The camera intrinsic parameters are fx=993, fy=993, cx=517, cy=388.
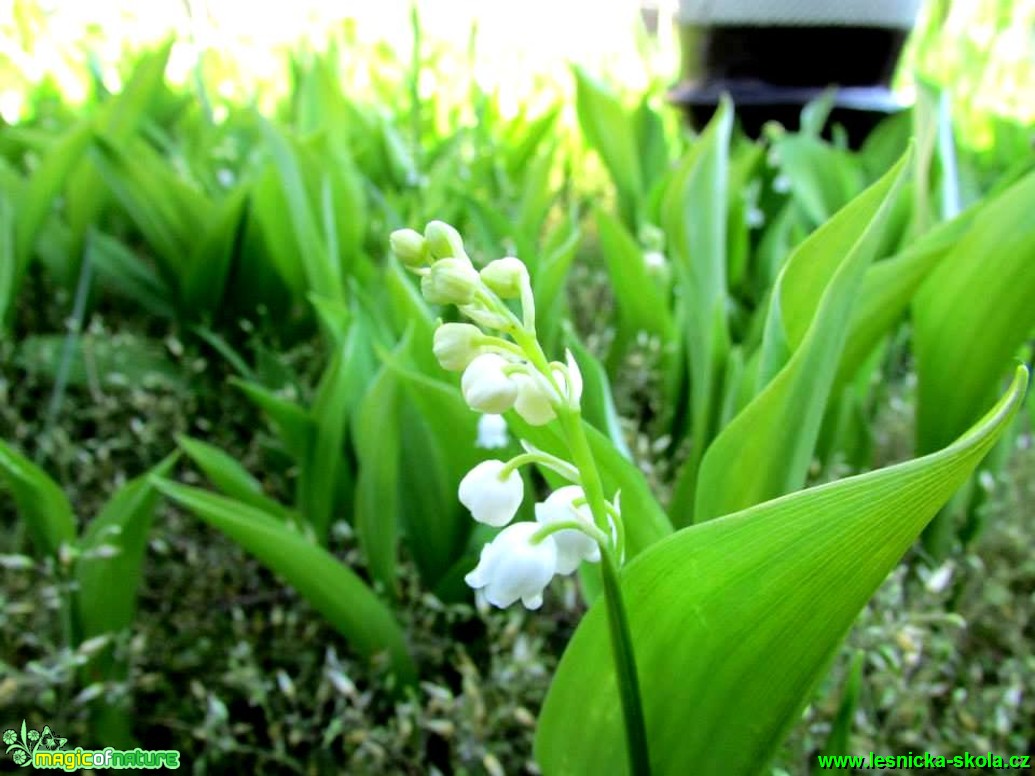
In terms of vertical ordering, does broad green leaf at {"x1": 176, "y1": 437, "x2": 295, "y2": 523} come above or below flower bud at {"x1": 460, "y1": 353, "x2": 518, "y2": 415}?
below

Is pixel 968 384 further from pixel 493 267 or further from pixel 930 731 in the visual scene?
pixel 493 267

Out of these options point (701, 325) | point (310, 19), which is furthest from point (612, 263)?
point (310, 19)

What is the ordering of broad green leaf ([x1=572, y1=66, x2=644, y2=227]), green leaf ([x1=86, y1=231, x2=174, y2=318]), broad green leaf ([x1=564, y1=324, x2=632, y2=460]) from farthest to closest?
broad green leaf ([x1=572, y1=66, x2=644, y2=227]) → green leaf ([x1=86, y1=231, x2=174, y2=318]) → broad green leaf ([x1=564, y1=324, x2=632, y2=460])

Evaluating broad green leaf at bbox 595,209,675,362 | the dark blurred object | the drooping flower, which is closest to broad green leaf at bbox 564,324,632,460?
the drooping flower

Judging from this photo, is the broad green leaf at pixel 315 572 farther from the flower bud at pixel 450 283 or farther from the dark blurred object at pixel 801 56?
the dark blurred object at pixel 801 56

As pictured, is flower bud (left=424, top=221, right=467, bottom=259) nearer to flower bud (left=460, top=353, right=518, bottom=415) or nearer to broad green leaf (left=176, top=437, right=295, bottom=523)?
flower bud (left=460, top=353, right=518, bottom=415)

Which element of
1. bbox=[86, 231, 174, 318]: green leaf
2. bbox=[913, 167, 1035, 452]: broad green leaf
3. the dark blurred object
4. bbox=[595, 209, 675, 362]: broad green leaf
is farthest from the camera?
the dark blurred object
